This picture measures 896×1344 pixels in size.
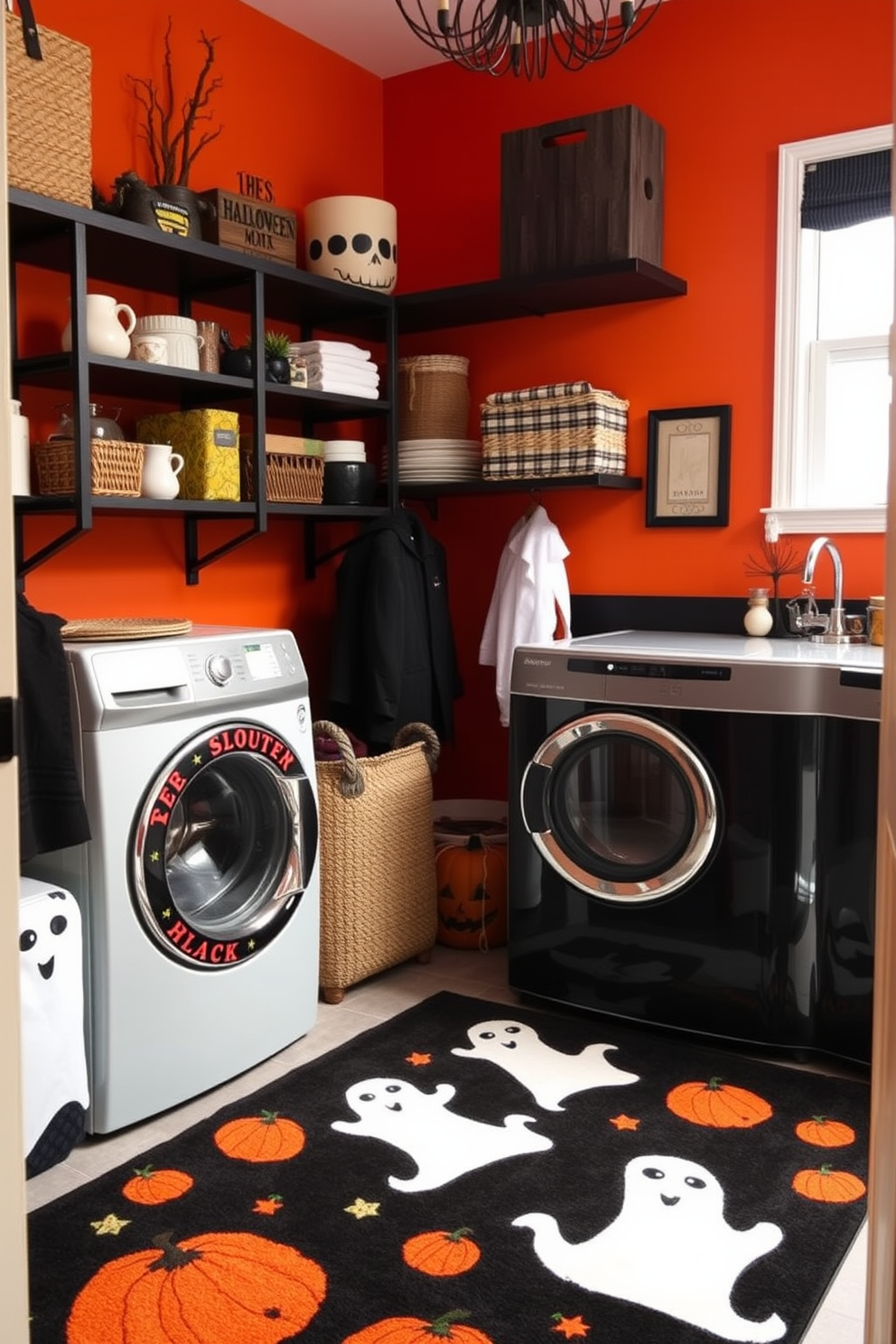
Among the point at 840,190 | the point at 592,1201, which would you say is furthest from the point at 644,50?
the point at 592,1201

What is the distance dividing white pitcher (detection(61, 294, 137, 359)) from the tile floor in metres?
1.70

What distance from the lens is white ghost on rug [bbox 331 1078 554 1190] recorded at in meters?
2.32

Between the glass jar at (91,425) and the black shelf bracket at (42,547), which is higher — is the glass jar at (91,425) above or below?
above

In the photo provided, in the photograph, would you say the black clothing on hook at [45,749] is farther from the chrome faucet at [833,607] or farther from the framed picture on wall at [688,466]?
the framed picture on wall at [688,466]

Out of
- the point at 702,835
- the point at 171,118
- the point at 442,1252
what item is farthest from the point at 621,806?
the point at 171,118

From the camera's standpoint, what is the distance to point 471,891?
3561mm

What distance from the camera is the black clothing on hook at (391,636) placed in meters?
3.52

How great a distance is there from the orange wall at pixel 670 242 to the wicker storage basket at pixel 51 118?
1.56 meters

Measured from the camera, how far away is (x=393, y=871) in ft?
10.8

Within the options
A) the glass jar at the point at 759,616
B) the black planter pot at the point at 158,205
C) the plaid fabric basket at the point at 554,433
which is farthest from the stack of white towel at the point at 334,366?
the glass jar at the point at 759,616

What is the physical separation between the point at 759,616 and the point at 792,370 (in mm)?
701

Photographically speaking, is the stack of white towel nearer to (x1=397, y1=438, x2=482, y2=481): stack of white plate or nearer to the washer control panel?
(x1=397, y1=438, x2=482, y2=481): stack of white plate

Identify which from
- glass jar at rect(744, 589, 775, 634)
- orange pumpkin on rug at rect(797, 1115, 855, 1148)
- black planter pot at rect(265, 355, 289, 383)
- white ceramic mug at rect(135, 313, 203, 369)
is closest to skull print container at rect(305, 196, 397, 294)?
black planter pot at rect(265, 355, 289, 383)

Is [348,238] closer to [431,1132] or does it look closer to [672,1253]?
[431,1132]
